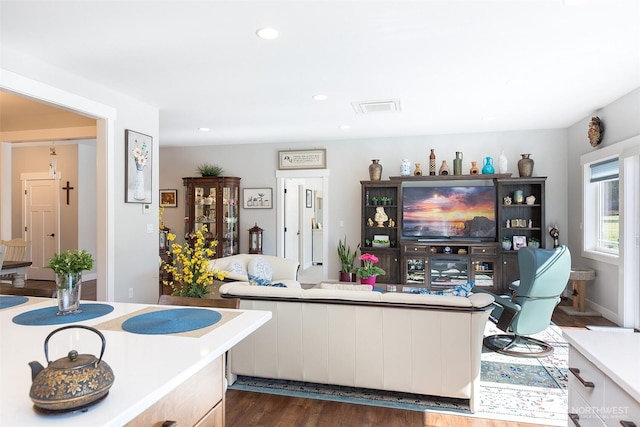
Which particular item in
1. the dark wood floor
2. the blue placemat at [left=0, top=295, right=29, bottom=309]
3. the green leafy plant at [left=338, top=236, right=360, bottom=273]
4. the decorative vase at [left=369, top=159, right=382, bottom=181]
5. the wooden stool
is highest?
the decorative vase at [left=369, top=159, right=382, bottom=181]

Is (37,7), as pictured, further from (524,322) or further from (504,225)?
(504,225)

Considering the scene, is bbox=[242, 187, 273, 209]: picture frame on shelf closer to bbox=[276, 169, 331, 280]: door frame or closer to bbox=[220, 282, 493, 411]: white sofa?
bbox=[276, 169, 331, 280]: door frame

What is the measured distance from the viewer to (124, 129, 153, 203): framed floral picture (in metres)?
4.30

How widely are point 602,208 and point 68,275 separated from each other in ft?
19.7

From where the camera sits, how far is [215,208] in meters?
7.09

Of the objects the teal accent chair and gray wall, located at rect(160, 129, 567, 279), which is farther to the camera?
gray wall, located at rect(160, 129, 567, 279)

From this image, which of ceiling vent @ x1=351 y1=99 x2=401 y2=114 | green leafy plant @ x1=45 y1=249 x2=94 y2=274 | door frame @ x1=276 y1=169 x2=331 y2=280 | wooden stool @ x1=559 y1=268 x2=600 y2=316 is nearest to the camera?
green leafy plant @ x1=45 y1=249 x2=94 y2=274

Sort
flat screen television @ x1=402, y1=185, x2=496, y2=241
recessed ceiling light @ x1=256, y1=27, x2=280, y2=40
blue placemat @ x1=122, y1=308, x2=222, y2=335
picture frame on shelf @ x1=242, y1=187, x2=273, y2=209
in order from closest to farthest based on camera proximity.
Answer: blue placemat @ x1=122, y1=308, x2=222, y2=335
recessed ceiling light @ x1=256, y1=27, x2=280, y2=40
flat screen television @ x1=402, y1=185, x2=496, y2=241
picture frame on shelf @ x1=242, y1=187, x2=273, y2=209

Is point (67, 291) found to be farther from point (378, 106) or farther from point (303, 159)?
point (303, 159)

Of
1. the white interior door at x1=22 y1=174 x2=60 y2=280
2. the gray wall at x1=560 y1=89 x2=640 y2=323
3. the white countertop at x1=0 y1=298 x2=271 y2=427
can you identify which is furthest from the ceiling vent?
the white interior door at x1=22 y1=174 x2=60 y2=280

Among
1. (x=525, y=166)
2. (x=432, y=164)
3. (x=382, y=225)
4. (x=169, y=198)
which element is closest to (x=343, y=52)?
(x=432, y=164)

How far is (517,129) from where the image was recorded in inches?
242

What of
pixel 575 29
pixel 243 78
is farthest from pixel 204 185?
pixel 575 29

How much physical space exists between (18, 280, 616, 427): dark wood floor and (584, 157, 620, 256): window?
367 centimetres
